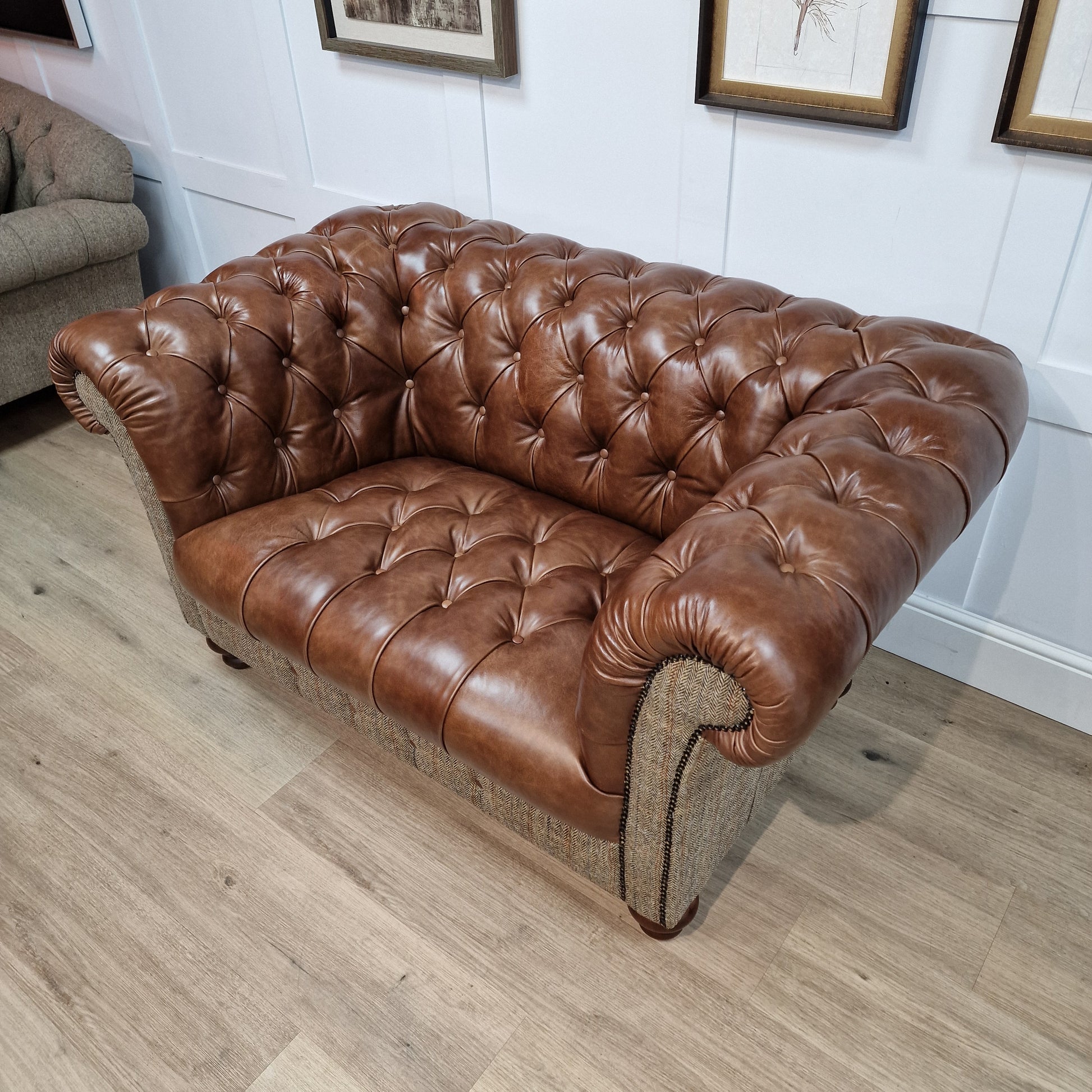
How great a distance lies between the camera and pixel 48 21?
2785 mm

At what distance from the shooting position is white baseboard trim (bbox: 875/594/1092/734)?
176 centimetres

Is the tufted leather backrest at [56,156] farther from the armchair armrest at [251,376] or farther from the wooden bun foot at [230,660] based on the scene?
the wooden bun foot at [230,660]

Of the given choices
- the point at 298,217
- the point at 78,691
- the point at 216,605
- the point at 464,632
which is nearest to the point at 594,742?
the point at 464,632

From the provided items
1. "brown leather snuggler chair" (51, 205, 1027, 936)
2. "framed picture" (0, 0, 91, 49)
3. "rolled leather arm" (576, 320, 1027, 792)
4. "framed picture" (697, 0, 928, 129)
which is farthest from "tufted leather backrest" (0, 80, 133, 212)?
"rolled leather arm" (576, 320, 1027, 792)

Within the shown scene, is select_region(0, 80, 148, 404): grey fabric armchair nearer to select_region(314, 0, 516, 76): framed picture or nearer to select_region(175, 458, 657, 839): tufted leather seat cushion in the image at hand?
select_region(314, 0, 516, 76): framed picture

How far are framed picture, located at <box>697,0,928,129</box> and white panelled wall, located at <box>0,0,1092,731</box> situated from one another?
52 mm

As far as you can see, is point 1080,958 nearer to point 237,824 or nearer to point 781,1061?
point 781,1061

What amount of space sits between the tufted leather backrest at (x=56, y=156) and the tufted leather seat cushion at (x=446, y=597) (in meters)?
1.55

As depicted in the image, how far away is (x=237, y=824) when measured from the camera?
165cm

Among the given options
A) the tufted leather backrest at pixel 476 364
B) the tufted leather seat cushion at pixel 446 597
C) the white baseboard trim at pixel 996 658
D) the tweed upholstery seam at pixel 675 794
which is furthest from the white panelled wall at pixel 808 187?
the tweed upholstery seam at pixel 675 794

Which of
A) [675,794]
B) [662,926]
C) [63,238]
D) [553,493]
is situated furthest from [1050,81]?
[63,238]

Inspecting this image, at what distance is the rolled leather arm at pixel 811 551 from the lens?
95 centimetres

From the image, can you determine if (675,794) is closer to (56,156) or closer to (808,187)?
(808,187)

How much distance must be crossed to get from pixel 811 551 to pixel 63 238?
2.41 m
